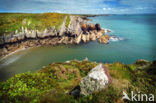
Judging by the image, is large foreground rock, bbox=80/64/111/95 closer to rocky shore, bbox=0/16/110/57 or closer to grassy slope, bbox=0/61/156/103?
grassy slope, bbox=0/61/156/103

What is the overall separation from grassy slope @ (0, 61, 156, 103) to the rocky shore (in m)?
34.1

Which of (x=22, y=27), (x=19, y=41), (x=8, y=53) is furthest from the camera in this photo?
(x=22, y=27)

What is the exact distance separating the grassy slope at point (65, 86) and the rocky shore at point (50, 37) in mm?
34087

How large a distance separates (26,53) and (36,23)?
23.3 metres

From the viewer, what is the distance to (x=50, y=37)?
2093 inches

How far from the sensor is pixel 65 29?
5694 cm

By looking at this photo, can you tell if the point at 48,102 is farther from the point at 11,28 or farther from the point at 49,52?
the point at 11,28

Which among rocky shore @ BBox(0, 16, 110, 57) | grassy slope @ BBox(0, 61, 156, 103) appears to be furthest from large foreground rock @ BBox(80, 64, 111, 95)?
rocky shore @ BBox(0, 16, 110, 57)

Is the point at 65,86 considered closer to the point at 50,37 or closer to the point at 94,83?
the point at 94,83

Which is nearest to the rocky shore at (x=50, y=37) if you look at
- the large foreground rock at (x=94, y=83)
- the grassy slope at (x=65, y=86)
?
the grassy slope at (x=65, y=86)

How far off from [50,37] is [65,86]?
4557 cm

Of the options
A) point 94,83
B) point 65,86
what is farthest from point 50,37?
point 94,83

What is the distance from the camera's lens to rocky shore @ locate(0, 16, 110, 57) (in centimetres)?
3898

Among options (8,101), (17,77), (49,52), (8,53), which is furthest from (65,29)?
(8,101)
